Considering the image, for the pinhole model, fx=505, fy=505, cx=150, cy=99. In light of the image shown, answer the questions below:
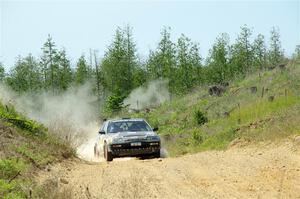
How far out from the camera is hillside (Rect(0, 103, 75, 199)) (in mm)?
8480

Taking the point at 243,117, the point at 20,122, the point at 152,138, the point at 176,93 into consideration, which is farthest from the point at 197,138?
the point at 176,93

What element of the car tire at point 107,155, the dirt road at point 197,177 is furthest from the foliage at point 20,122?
the dirt road at point 197,177

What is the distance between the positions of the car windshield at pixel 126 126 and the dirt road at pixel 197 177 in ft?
11.7

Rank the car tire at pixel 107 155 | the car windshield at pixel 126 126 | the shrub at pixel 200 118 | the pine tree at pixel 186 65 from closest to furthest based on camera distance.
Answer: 1. the car tire at pixel 107 155
2. the car windshield at pixel 126 126
3. the shrub at pixel 200 118
4. the pine tree at pixel 186 65

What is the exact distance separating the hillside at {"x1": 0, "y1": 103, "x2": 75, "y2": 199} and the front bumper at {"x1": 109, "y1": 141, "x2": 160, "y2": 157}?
1371 millimetres

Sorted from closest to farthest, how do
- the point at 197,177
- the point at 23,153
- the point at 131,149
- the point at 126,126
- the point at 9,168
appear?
1. the point at 9,168
2. the point at 197,177
3. the point at 23,153
4. the point at 131,149
5. the point at 126,126

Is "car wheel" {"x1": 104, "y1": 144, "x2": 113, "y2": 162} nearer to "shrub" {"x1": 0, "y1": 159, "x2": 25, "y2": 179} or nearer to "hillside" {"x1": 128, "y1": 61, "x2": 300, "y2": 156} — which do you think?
"hillside" {"x1": 128, "y1": 61, "x2": 300, "y2": 156}

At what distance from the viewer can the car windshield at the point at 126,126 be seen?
17734mm

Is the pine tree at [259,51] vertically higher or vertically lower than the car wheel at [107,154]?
higher

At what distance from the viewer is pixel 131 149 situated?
54.0 feet

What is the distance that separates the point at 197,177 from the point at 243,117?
11.5 meters

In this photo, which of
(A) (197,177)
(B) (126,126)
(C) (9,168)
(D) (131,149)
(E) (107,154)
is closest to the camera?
(C) (9,168)

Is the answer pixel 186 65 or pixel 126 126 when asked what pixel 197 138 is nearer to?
pixel 126 126

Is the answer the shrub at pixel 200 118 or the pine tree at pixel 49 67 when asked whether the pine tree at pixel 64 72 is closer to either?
the pine tree at pixel 49 67
